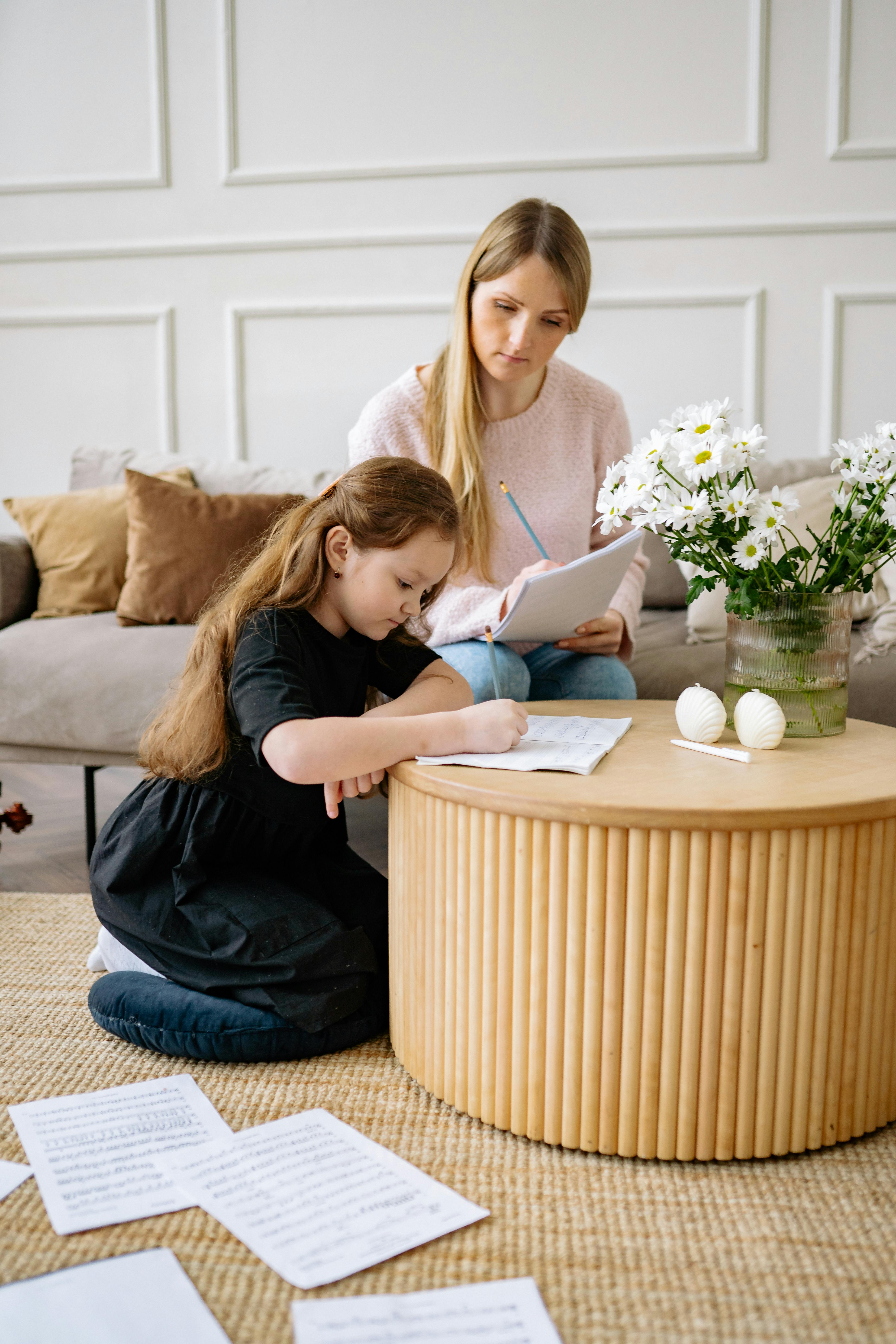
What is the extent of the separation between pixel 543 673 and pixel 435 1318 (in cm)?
107

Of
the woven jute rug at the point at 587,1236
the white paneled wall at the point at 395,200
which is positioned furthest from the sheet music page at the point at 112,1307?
the white paneled wall at the point at 395,200

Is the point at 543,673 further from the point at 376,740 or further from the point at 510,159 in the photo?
the point at 510,159

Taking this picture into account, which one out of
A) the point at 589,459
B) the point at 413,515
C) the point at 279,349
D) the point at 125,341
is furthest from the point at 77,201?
the point at 413,515

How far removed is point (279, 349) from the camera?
2.99 meters

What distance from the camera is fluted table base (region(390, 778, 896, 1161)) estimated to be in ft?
3.23

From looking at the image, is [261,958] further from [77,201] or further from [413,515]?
[77,201]

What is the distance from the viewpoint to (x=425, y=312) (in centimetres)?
291

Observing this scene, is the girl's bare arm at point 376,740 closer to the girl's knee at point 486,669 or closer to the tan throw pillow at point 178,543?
the girl's knee at point 486,669

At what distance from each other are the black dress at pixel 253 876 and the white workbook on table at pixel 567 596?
6.2 inches

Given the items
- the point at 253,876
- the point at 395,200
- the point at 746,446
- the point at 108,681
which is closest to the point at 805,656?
the point at 746,446

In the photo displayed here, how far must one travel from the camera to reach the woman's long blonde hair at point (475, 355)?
1639mm

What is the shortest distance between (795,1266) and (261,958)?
644 mm

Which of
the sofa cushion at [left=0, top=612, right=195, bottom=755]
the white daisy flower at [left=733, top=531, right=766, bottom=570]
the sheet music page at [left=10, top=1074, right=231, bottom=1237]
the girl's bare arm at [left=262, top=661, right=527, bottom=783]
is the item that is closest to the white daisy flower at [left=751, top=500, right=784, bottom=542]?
the white daisy flower at [left=733, top=531, right=766, bottom=570]

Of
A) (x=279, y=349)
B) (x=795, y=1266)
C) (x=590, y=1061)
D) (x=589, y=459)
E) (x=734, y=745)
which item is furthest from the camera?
(x=279, y=349)
